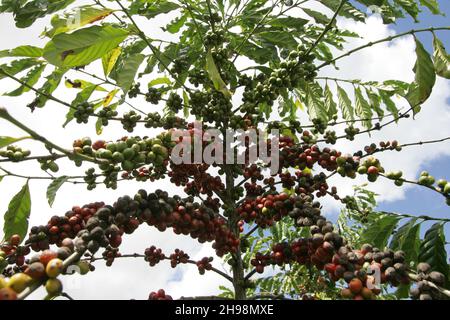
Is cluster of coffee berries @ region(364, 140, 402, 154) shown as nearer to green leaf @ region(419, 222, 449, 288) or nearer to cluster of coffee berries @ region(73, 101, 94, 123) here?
green leaf @ region(419, 222, 449, 288)

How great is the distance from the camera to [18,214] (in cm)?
260

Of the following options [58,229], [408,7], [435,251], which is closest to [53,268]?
[58,229]

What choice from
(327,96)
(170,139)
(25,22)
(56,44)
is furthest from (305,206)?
(25,22)

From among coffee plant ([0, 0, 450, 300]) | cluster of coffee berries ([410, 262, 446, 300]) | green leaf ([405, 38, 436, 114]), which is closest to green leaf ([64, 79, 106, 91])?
coffee plant ([0, 0, 450, 300])

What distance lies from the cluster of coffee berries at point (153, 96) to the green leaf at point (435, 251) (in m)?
2.22

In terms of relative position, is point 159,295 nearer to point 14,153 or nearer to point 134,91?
point 14,153

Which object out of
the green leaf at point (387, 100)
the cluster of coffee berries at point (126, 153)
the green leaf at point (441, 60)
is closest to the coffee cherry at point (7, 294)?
the cluster of coffee berries at point (126, 153)

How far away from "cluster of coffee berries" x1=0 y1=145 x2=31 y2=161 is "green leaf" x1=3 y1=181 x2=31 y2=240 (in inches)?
21.3

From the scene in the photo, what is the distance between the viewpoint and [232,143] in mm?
2984

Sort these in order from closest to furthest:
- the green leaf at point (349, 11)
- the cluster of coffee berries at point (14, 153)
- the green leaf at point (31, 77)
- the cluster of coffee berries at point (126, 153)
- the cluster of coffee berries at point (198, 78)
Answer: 1. the cluster of coffee berries at point (126, 153)
2. the cluster of coffee berries at point (14, 153)
3. the green leaf at point (349, 11)
4. the green leaf at point (31, 77)
5. the cluster of coffee berries at point (198, 78)

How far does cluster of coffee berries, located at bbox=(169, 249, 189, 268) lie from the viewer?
287 cm

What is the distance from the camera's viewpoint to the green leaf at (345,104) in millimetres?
3787

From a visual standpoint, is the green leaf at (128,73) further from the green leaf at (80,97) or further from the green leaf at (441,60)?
the green leaf at (441,60)

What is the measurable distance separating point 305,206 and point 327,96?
6.29ft
